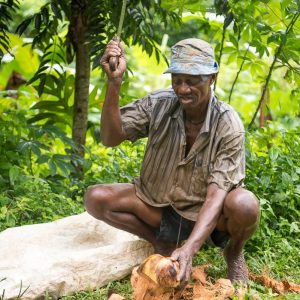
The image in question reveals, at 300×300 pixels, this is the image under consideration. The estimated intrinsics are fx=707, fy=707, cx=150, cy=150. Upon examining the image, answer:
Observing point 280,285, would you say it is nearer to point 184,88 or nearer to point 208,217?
point 208,217

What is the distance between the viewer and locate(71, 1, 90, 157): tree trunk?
18.8ft

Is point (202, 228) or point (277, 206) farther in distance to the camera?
point (277, 206)

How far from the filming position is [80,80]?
593cm

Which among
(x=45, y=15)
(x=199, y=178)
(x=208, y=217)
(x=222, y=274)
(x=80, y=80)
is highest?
(x=45, y=15)

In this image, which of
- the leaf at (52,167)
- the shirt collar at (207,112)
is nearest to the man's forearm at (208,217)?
the shirt collar at (207,112)

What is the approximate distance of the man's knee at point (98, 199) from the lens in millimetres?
4133

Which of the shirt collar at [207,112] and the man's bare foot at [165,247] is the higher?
the shirt collar at [207,112]

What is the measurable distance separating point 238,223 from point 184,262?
21.6 inches

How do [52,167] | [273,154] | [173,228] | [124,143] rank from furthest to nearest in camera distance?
1. [124,143]
2. [52,167]
3. [273,154]
4. [173,228]

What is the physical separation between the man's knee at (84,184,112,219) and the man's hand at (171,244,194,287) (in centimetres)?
86

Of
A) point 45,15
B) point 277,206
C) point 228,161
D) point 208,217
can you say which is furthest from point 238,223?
point 45,15

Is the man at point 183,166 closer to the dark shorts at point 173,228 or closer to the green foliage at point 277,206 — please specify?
the dark shorts at point 173,228

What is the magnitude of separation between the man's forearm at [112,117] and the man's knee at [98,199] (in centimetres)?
32

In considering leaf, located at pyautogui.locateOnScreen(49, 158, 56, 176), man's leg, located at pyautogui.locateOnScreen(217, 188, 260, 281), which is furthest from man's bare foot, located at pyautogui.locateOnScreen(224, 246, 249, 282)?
leaf, located at pyautogui.locateOnScreen(49, 158, 56, 176)
